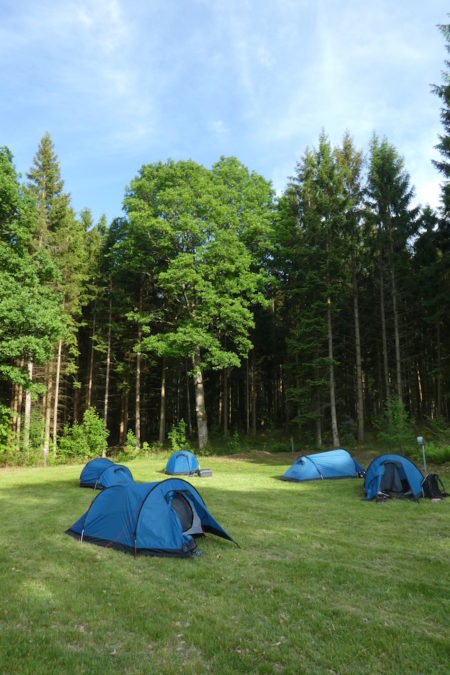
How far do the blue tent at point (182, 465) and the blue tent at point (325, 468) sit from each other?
413 centimetres

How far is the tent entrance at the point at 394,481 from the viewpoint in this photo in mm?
13027

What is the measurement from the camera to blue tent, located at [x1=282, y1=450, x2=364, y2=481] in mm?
16875

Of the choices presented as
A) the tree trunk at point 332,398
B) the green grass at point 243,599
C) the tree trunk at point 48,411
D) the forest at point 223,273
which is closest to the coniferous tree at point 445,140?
the forest at point 223,273

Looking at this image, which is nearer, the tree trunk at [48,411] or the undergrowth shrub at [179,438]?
the tree trunk at [48,411]

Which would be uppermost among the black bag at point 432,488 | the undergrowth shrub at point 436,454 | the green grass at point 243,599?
the undergrowth shrub at point 436,454

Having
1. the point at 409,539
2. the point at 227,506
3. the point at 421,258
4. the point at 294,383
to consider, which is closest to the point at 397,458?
the point at 409,539

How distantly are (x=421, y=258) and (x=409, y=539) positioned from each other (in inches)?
893

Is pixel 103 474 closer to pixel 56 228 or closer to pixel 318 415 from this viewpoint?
pixel 318 415

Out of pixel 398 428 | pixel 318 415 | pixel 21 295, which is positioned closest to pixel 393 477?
pixel 398 428

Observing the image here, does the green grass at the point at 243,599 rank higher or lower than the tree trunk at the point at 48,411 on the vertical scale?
lower

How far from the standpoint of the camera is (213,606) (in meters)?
5.75

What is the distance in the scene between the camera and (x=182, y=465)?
740 inches

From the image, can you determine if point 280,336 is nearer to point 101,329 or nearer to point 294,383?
point 294,383

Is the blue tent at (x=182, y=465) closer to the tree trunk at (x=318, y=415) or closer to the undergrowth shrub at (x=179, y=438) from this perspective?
the undergrowth shrub at (x=179, y=438)
